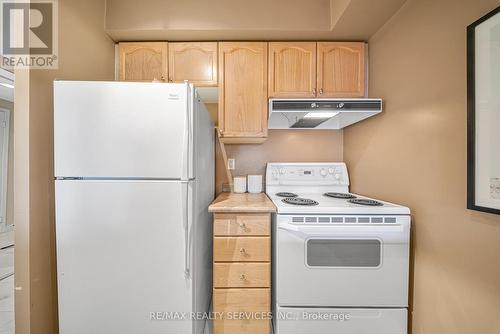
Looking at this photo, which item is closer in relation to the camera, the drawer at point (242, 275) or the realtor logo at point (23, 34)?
the realtor logo at point (23, 34)

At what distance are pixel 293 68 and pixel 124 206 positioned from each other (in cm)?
160

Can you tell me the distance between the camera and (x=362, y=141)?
184 cm

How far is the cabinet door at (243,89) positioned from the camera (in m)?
1.78

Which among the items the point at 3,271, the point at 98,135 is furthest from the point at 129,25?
the point at 3,271

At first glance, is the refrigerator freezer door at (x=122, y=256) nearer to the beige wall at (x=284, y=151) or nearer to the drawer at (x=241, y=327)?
the drawer at (x=241, y=327)

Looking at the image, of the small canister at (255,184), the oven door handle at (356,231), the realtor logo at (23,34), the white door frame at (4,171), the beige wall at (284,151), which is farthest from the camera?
the white door frame at (4,171)

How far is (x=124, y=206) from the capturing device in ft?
3.82

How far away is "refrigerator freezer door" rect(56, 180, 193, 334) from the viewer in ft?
3.81

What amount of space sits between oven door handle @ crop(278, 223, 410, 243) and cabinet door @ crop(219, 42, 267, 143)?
0.84 meters

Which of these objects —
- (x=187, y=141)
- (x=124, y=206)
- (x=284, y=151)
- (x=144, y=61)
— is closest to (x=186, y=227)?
(x=124, y=206)

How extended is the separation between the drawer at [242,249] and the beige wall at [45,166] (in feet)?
3.11

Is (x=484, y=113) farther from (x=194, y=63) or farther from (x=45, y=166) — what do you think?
(x=45, y=166)

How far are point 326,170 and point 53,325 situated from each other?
2.24m

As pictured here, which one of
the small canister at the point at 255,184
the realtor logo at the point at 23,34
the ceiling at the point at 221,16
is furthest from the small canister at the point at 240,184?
the realtor logo at the point at 23,34
